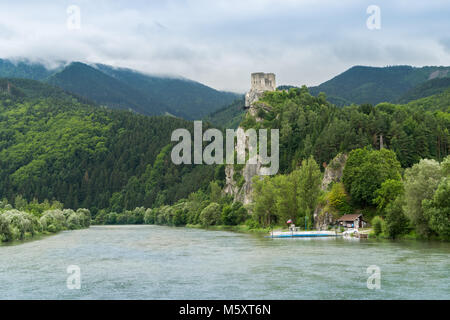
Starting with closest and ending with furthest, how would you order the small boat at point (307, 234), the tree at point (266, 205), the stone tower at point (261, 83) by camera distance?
the small boat at point (307, 234) → the tree at point (266, 205) → the stone tower at point (261, 83)

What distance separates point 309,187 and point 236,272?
175 feet

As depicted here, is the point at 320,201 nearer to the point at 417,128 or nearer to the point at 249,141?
the point at 417,128

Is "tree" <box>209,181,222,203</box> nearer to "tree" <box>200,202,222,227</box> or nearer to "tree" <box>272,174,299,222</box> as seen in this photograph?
"tree" <box>200,202,222,227</box>

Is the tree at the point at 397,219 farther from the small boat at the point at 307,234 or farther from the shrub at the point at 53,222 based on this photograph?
the shrub at the point at 53,222

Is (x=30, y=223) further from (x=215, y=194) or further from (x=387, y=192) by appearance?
(x=215, y=194)

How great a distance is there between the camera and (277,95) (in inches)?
7106

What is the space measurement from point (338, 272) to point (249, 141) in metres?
124

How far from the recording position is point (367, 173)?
300 ft

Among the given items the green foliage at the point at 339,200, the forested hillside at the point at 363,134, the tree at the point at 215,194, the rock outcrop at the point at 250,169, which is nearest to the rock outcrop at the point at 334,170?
the forested hillside at the point at 363,134

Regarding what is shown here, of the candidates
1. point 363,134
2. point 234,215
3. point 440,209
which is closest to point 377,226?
point 440,209

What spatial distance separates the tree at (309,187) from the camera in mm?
96000

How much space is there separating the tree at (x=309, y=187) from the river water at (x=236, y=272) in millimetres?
30556

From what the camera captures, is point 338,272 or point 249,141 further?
point 249,141
